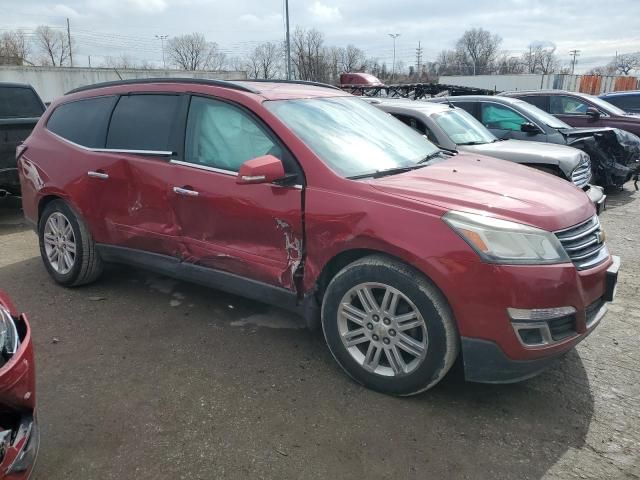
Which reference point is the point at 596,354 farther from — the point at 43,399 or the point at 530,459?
the point at 43,399

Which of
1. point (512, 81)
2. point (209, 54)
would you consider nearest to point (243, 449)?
point (512, 81)

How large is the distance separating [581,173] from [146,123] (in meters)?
5.86

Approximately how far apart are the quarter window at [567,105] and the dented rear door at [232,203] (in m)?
9.67

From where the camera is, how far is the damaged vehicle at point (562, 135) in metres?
8.38

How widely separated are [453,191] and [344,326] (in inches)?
39.3

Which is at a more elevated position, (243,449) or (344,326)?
(344,326)

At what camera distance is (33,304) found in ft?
13.9

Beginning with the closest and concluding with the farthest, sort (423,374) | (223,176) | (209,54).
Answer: (423,374)
(223,176)
(209,54)

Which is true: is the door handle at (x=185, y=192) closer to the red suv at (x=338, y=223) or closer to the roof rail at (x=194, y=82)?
the red suv at (x=338, y=223)

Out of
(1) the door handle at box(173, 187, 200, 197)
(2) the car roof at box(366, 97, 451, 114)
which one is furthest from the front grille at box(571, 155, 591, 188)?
(1) the door handle at box(173, 187, 200, 197)

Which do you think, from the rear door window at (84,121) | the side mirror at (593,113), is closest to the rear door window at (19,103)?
the rear door window at (84,121)

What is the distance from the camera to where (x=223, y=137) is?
3537mm

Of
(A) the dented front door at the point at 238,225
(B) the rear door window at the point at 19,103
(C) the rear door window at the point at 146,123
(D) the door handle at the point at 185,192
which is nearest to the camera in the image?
(A) the dented front door at the point at 238,225

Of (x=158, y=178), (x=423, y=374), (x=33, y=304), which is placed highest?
(x=158, y=178)
